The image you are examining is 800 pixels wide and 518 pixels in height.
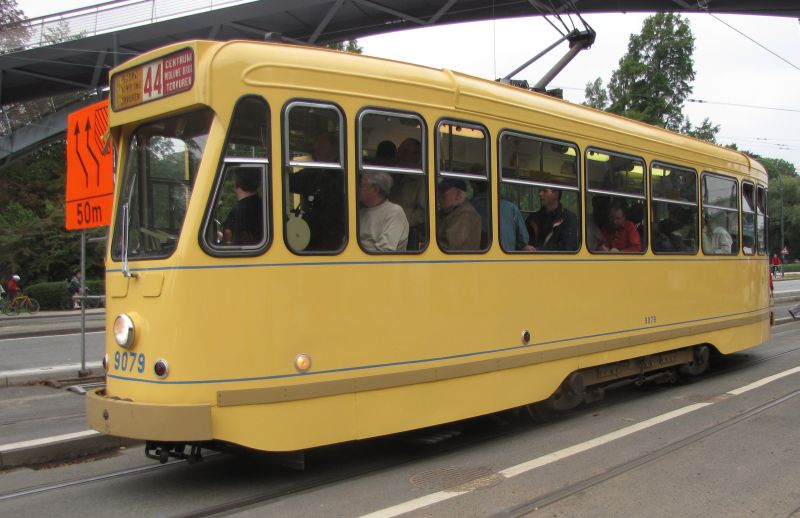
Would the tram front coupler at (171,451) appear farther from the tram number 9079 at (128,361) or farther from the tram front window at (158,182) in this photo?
the tram front window at (158,182)

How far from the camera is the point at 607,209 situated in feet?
24.8

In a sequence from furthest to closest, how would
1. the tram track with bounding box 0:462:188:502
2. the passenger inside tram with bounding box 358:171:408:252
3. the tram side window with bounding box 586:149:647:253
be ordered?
the tram side window with bounding box 586:149:647:253 < the passenger inside tram with bounding box 358:171:408:252 < the tram track with bounding box 0:462:188:502

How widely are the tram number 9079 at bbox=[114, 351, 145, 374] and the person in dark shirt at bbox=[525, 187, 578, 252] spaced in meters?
3.59

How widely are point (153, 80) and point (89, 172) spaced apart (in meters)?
3.88

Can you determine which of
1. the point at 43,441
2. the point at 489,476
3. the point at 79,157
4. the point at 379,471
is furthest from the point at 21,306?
the point at 489,476

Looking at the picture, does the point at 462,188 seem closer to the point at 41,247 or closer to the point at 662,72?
the point at 41,247

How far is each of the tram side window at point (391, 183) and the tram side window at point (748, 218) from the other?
6.75 meters

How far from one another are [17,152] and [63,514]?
28.0 m

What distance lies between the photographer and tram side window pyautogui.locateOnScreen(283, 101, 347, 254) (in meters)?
4.98

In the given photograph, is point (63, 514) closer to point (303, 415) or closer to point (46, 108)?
point (303, 415)

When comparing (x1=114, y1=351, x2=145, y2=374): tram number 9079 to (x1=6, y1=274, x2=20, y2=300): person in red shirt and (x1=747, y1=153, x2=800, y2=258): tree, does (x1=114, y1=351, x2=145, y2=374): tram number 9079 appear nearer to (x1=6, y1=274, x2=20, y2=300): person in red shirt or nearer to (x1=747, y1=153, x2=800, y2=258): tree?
(x1=6, y1=274, x2=20, y2=300): person in red shirt

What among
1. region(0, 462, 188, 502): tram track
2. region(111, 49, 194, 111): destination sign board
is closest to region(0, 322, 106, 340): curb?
region(0, 462, 188, 502): tram track

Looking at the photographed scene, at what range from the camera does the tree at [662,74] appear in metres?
51.3

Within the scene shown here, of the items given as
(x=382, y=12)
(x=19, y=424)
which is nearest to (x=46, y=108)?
(x=382, y=12)
